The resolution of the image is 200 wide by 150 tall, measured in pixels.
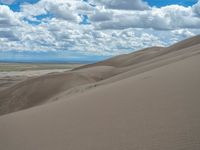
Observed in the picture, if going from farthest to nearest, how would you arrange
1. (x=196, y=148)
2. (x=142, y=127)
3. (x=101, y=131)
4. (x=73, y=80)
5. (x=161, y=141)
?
(x=73, y=80)
(x=101, y=131)
(x=142, y=127)
(x=161, y=141)
(x=196, y=148)

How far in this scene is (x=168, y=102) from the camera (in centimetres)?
583

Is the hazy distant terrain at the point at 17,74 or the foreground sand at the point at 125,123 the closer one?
the foreground sand at the point at 125,123

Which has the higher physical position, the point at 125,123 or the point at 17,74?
the point at 125,123

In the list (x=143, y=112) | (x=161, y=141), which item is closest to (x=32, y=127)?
(x=143, y=112)

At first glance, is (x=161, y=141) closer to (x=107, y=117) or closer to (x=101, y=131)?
(x=101, y=131)

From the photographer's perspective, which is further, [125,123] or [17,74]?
[17,74]

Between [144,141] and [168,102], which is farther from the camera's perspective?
[168,102]

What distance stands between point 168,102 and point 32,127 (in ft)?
9.81

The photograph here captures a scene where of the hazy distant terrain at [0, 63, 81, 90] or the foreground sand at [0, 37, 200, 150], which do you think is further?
the hazy distant terrain at [0, 63, 81, 90]

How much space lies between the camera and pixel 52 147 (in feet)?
15.4

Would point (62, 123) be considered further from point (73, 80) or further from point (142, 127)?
point (73, 80)

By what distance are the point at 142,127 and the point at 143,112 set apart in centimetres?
90

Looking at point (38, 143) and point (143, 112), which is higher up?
point (143, 112)

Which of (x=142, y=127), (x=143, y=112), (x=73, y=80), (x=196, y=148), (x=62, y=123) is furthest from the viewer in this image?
(x=73, y=80)
